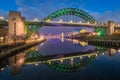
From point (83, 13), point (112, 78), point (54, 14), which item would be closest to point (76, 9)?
point (83, 13)

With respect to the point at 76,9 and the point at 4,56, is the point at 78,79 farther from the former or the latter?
the point at 76,9

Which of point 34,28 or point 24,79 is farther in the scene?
point 34,28

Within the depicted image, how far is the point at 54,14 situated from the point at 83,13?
25.7 meters

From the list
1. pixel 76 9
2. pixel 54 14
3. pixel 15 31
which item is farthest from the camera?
pixel 76 9

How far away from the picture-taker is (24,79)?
15.8 metres

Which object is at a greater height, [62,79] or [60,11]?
[60,11]

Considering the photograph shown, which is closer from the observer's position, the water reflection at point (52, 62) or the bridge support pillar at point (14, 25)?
the water reflection at point (52, 62)

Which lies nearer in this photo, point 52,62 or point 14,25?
point 52,62

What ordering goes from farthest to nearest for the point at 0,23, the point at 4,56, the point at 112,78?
the point at 0,23, the point at 4,56, the point at 112,78

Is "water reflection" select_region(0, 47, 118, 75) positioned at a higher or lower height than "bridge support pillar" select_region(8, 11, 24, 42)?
lower

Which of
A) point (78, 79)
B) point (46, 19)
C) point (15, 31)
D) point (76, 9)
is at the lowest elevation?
point (78, 79)

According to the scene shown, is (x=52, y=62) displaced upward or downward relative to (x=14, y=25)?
downward

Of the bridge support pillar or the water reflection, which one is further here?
the bridge support pillar

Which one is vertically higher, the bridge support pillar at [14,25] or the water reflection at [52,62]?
the bridge support pillar at [14,25]
